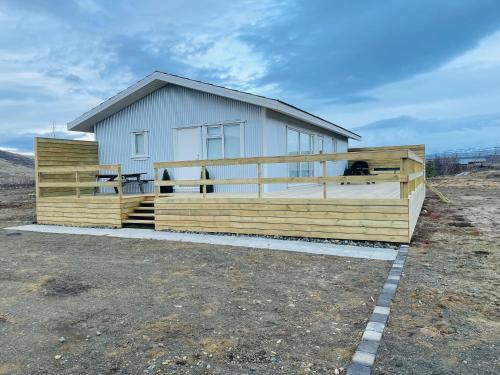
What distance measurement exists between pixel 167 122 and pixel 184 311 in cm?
904

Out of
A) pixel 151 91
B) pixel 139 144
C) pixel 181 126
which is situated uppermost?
pixel 151 91

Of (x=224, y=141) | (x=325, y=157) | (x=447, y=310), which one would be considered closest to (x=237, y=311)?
(x=447, y=310)

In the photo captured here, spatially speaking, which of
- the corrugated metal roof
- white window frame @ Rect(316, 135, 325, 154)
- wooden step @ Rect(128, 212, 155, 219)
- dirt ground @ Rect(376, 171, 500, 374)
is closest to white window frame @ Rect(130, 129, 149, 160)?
the corrugated metal roof

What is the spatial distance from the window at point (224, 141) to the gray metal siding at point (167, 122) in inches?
9.4

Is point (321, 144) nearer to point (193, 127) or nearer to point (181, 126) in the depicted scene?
point (193, 127)

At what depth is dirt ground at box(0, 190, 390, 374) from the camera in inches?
108

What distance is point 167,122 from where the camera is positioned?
39.0 ft

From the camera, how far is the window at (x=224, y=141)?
35.5ft

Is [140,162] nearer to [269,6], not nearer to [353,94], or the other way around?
[269,6]

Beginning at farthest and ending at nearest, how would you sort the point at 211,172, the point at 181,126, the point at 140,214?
the point at 181,126
the point at 211,172
the point at 140,214

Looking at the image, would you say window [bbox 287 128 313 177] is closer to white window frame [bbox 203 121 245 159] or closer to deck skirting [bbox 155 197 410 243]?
white window frame [bbox 203 121 245 159]

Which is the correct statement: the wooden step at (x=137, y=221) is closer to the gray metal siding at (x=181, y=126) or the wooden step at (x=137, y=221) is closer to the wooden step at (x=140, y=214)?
the wooden step at (x=140, y=214)

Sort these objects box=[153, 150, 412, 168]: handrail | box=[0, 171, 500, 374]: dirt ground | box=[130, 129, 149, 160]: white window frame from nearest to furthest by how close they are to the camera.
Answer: box=[0, 171, 500, 374]: dirt ground → box=[153, 150, 412, 168]: handrail → box=[130, 129, 149, 160]: white window frame

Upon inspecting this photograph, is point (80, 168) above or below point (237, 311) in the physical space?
above
